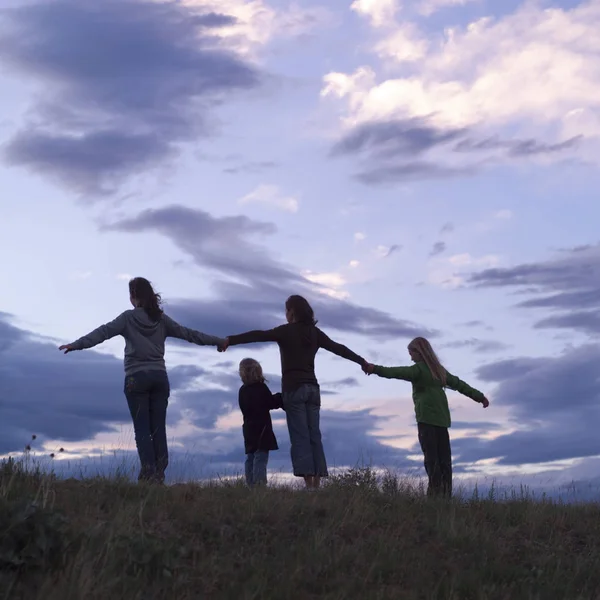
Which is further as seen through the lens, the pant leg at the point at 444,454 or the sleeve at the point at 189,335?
the pant leg at the point at 444,454

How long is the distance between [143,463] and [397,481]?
3.56m

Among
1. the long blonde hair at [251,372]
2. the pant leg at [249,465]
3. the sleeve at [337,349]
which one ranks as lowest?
the pant leg at [249,465]

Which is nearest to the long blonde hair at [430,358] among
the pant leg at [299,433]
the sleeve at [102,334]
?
the pant leg at [299,433]

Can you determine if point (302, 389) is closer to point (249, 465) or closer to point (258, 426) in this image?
point (258, 426)

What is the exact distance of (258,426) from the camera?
13703 mm

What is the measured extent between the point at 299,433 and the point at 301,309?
5.95 ft

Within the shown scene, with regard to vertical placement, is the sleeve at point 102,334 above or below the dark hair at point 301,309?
below

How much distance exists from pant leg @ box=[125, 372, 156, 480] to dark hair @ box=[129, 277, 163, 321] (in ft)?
2.87

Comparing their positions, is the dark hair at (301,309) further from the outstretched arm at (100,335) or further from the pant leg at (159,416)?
the outstretched arm at (100,335)

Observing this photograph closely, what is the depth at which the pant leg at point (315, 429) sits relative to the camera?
1288 cm

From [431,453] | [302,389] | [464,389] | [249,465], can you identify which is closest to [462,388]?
[464,389]

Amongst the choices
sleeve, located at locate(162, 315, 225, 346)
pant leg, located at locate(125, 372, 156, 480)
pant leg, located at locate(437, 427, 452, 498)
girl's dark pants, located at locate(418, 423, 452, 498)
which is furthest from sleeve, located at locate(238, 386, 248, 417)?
pant leg, located at locate(437, 427, 452, 498)

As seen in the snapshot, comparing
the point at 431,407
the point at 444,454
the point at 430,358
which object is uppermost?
the point at 430,358

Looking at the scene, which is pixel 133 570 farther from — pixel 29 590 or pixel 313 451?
pixel 313 451
